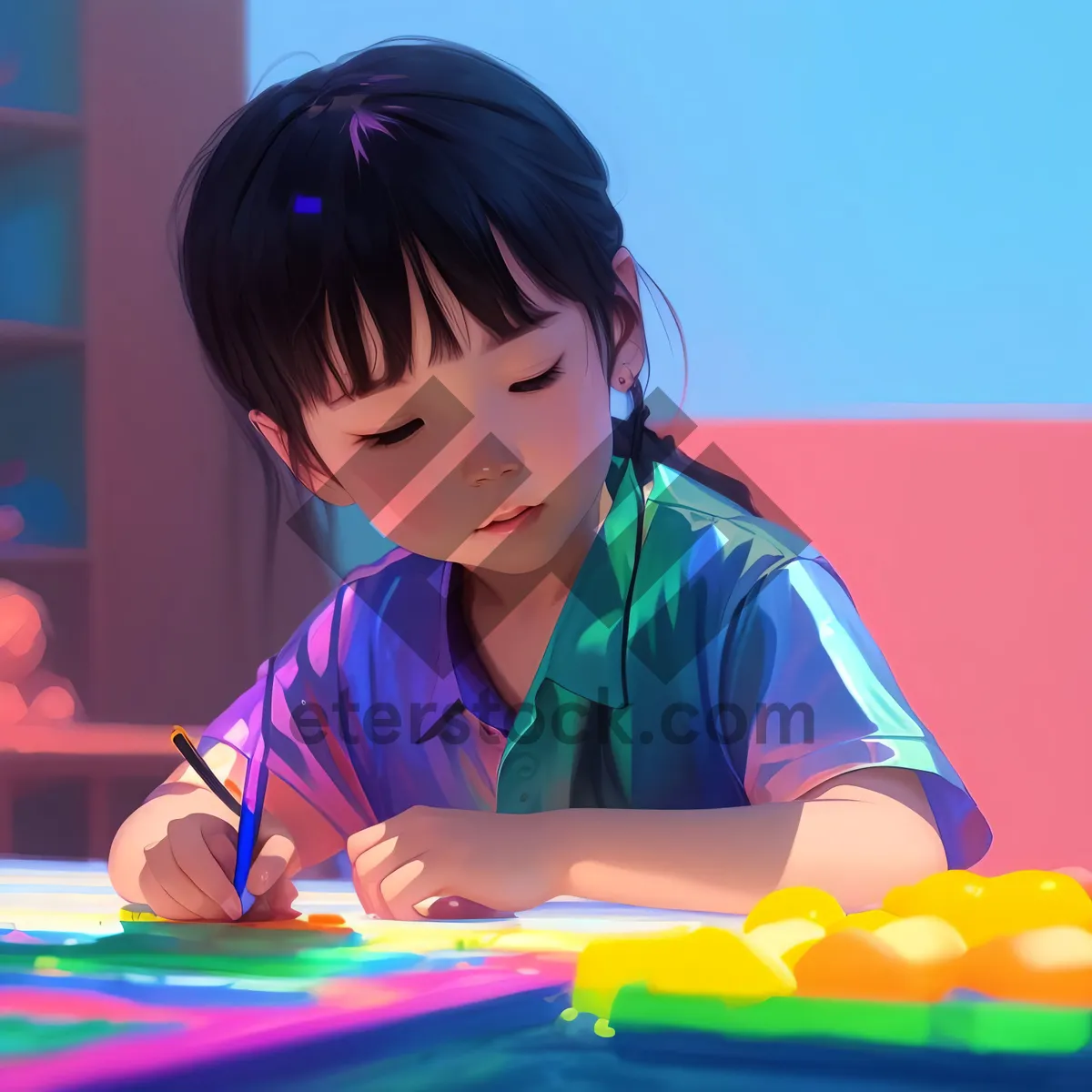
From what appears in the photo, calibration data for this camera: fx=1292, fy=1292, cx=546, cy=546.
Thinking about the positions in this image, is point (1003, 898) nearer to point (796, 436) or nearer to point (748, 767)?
point (748, 767)

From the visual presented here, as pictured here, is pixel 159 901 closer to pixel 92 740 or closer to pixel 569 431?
pixel 569 431

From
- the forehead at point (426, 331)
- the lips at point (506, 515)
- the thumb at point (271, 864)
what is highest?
the forehead at point (426, 331)

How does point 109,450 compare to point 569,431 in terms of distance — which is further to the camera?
point 109,450

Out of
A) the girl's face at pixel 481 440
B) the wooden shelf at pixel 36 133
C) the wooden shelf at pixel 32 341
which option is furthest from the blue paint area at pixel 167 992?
the wooden shelf at pixel 36 133

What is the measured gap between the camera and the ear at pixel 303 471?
69 centimetres

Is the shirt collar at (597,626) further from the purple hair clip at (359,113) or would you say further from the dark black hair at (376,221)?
the purple hair clip at (359,113)

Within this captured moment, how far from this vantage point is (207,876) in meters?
0.60

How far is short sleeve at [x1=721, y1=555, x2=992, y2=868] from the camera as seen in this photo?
0.62m

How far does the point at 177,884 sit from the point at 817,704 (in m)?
0.32

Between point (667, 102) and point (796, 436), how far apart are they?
11.7 inches

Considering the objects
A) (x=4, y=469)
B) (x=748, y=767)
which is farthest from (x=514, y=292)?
(x=4, y=469)

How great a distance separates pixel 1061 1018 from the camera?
36 centimetres

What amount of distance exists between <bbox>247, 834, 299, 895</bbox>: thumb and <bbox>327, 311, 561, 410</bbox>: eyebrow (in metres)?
0.22

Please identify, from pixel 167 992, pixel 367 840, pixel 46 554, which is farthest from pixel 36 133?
pixel 167 992
